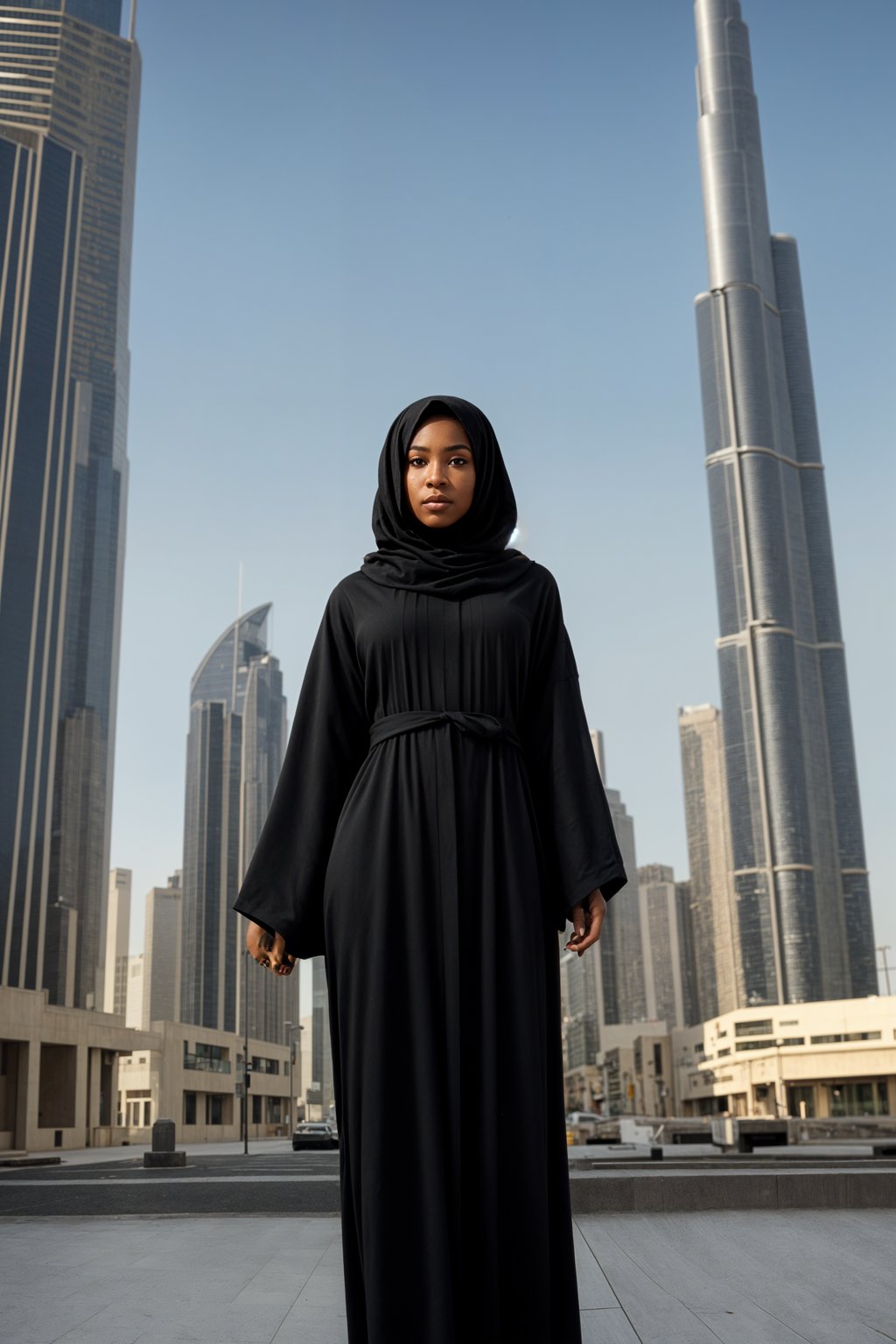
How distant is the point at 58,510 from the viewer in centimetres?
9400

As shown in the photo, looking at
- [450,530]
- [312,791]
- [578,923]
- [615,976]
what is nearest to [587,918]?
[578,923]

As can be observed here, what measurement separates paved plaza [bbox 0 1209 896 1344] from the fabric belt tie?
3.77 ft

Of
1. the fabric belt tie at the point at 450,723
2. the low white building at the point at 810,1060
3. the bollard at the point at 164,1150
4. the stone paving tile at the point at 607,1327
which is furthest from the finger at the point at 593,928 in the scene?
the low white building at the point at 810,1060

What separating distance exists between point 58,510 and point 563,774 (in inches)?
3827

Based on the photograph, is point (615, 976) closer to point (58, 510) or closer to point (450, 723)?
point (58, 510)

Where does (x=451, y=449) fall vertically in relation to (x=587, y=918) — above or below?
above

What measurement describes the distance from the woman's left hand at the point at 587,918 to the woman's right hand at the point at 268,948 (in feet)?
2.02

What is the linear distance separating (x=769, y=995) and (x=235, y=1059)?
68.8 meters

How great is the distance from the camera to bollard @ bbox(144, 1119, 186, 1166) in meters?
18.1

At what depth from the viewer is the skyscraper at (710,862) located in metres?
132

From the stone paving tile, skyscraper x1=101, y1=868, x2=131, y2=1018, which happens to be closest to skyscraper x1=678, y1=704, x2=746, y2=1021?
skyscraper x1=101, y1=868, x2=131, y2=1018

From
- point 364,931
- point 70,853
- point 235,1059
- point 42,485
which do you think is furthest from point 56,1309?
point 70,853

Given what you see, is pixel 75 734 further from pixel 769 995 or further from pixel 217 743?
pixel 769 995

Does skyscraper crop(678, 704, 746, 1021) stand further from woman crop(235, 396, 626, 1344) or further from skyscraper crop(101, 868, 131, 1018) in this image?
woman crop(235, 396, 626, 1344)
